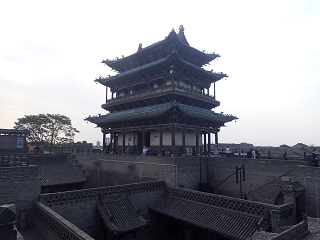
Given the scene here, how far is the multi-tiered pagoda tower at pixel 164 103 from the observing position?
23.7 metres

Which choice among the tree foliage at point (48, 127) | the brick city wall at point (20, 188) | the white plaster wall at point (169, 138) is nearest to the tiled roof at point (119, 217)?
the brick city wall at point (20, 188)

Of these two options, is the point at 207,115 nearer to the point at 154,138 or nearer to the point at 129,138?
the point at 154,138

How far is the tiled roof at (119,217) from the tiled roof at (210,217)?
2010 millimetres

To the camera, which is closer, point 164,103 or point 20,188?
point 20,188

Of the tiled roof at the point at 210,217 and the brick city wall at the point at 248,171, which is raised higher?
the brick city wall at the point at 248,171

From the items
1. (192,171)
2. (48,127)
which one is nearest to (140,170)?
(192,171)

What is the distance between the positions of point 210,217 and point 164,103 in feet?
46.6

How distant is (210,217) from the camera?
1324cm

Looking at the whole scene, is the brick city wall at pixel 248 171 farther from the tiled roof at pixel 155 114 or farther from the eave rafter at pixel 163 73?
the eave rafter at pixel 163 73

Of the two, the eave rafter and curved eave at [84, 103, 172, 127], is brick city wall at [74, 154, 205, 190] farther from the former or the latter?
the eave rafter

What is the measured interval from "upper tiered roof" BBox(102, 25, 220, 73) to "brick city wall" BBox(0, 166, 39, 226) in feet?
64.5

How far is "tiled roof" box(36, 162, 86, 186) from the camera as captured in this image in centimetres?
2209

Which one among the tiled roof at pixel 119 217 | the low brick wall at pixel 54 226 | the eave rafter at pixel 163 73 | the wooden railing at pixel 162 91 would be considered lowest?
the tiled roof at pixel 119 217

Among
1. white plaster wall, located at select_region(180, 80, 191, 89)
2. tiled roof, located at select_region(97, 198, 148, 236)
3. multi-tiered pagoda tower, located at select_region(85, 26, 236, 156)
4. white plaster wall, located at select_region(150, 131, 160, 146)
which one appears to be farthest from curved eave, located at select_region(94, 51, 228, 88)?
tiled roof, located at select_region(97, 198, 148, 236)
